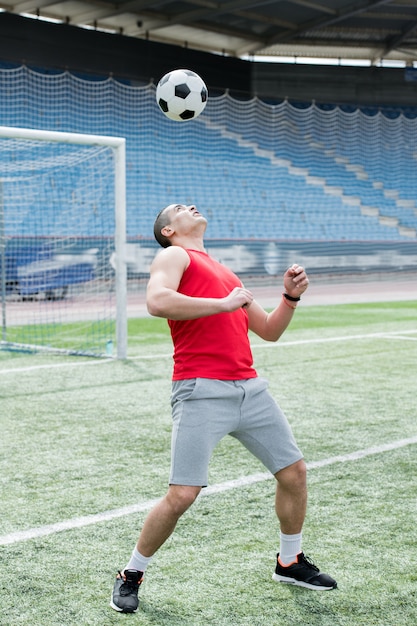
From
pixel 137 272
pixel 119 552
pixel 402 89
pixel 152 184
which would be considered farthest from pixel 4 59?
pixel 119 552

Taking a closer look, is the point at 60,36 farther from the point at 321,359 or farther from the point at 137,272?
the point at 321,359

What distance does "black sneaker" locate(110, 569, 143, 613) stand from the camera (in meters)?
3.09

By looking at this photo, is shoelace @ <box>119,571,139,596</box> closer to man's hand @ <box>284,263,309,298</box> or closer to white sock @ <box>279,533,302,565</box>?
white sock @ <box>279,533,302,565</box>

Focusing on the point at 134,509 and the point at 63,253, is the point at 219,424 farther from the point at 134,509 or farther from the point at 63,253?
the point at 63,253

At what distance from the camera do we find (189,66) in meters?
26.7

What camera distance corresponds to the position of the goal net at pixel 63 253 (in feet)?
31.8

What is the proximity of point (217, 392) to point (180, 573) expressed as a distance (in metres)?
0.87

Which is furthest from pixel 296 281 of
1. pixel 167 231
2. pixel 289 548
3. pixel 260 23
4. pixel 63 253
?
pixel 260 23

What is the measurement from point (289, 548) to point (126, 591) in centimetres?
68

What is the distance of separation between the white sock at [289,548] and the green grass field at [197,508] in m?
0.11

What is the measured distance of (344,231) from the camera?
26719 millimetres

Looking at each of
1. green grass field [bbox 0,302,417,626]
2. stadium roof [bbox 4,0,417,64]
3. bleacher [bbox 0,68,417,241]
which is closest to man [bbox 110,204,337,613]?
green grass field [bbox 0,302,417,626]

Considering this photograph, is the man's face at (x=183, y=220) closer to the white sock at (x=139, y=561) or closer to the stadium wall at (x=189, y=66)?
Answer: the white sock at (x=139, y=561)

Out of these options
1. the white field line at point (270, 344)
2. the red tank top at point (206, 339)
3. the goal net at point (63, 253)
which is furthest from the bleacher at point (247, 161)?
the red tank top at point (206, 339)
